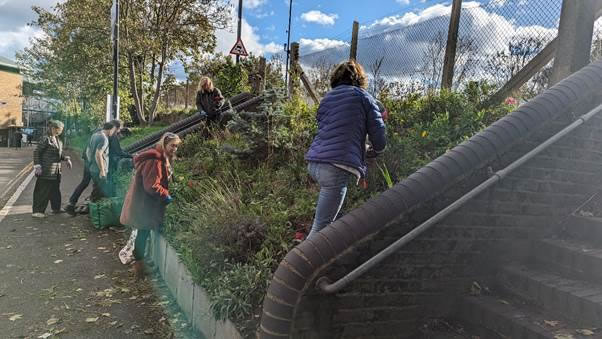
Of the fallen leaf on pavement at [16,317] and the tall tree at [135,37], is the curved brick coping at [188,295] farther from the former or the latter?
the tall tree at [135,37]

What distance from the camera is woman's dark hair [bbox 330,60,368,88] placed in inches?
144

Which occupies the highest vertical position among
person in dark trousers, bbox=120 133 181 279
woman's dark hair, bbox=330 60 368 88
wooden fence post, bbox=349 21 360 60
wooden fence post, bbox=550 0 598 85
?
wooden fence post, bbox=349 21 360 60

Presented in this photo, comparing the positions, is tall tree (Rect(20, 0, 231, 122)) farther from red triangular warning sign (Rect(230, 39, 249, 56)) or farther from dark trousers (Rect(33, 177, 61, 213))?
dark trousers (Rect(33, 177, 61, 213))

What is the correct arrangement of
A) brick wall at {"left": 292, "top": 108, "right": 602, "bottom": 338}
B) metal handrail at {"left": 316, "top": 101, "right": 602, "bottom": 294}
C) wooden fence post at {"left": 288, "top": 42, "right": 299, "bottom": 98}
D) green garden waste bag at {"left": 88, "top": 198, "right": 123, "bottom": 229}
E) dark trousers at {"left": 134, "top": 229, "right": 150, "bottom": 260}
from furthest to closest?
wooden fence post at {"left": 288, "top": 42, "right": 299, "bottom": 98}, green garden waste bag at {"left": 88, "top": 198, "right": 123, "bottom": 229}, dark trousers at {"left": 134, "top": 229, "right": 150, "bottom": 260}, brick wall at {"left": 292, "top": 108, "right": 602, "bottom": 338}, metal handrail at {"left": 316, "top": 101, "right": 602, "bottom": 294}

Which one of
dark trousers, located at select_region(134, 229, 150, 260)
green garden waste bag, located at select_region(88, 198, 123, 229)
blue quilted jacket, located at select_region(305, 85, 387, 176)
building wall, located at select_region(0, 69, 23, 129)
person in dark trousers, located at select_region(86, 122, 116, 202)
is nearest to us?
blue quilted jacket, located at select_region(305, 85, 387, 176)

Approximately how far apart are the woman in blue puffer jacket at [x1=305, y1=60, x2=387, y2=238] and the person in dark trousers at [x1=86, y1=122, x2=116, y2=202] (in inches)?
219

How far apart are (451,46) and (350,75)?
3521 millimetres

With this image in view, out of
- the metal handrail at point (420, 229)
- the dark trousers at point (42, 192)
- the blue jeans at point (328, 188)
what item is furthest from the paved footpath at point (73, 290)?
the metal handrail at point (420, 229)

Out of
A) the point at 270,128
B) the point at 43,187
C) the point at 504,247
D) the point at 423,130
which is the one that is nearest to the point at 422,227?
the point at 504,247

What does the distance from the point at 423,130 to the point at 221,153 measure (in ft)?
11.3

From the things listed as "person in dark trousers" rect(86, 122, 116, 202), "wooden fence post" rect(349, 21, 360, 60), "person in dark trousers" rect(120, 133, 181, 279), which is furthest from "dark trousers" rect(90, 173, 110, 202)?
"wooden fence post" rect(349, 21, 360, 60)

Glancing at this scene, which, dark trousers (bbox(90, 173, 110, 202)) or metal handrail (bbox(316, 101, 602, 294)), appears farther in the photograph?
dark trousers (bbox(90, 173, 110, 202))

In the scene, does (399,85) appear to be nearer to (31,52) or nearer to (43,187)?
(43,187)

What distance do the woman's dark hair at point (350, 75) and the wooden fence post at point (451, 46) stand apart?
128 inches
